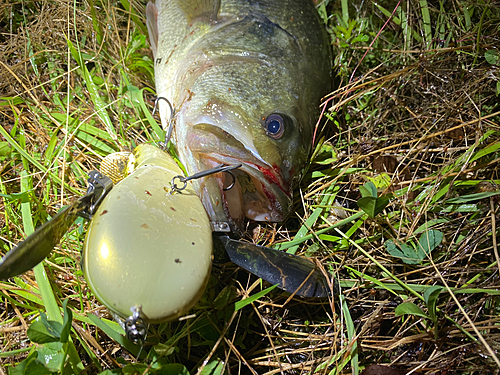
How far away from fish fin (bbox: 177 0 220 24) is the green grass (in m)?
0.68

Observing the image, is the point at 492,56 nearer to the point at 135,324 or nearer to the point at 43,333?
the point at 135,324

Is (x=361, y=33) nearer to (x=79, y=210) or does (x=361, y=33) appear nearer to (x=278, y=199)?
(x=278, y=199)

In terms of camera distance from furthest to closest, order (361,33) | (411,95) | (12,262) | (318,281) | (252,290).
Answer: (361,33) → (411,95) → (252,290) → (318,281) → (12,262)

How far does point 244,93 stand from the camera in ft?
6.73

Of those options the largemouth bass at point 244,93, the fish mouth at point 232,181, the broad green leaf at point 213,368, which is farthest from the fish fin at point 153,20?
the broad green leaf at point 213,368

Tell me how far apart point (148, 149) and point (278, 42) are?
3.47 ft

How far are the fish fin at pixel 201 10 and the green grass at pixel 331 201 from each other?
681 millimetres

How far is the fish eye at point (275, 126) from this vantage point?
1.99m

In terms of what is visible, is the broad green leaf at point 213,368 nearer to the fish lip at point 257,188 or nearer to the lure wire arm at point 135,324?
the lure wire arm at point 135,324

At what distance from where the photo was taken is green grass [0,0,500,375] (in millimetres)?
1956

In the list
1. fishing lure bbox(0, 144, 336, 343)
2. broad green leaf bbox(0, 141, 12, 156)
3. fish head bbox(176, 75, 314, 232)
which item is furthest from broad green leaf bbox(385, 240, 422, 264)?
broad green leaf bbox(0, 141, 12, 156)

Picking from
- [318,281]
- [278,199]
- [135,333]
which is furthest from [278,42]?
[135,333]

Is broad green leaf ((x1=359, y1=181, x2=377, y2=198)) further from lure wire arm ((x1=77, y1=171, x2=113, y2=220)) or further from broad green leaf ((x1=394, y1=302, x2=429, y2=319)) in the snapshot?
lure wire arm ((x1=77, y1=171, x2=113, y2=220))

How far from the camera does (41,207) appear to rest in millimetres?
2311
